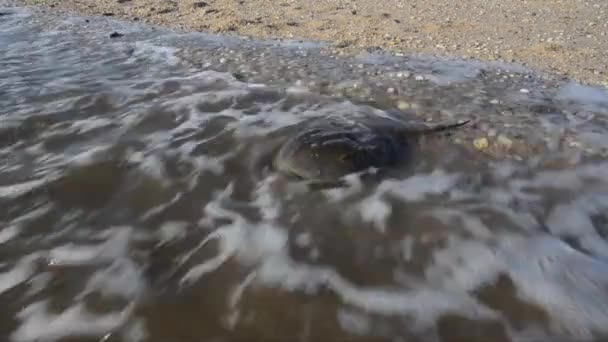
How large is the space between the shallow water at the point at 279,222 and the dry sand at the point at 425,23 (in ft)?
4.43

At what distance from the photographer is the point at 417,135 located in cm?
329

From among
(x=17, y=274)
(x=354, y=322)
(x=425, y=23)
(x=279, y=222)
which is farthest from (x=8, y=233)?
(x=425, y=23)

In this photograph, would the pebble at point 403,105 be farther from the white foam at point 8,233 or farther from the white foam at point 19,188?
the white foam at point 8,233

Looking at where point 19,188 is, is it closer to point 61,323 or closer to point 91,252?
point 91,252

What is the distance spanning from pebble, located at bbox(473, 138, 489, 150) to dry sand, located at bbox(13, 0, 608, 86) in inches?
80.1

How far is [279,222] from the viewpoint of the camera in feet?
7.86

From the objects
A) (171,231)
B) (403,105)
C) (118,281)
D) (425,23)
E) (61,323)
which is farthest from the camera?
(425,23)

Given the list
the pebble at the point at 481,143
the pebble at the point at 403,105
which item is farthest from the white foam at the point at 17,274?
the pebble at the point at 403,105

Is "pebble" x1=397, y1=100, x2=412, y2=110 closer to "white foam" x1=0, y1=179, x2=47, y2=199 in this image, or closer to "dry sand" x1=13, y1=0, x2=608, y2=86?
"dry sand" x1=13, y1=0, x2=608, y2=86

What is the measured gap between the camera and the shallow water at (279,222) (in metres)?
1.79

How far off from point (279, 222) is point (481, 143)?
165 cm

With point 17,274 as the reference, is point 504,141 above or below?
above

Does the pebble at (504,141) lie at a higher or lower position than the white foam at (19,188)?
higher

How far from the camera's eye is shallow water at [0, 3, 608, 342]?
5.87 ft
